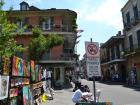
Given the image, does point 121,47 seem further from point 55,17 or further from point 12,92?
point 12,92

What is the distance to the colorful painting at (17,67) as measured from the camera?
11.7m

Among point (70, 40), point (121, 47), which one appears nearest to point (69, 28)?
point (70, 40)

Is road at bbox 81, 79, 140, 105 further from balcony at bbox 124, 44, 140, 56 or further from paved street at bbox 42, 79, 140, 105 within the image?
balcony at bbox 124, 44, 140, 56

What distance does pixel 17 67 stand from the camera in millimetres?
12305

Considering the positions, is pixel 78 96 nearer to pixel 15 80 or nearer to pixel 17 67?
pixel 15 80

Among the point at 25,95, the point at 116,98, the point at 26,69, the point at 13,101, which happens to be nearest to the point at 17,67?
the point at 13,101

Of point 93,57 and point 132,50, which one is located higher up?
point 132,50

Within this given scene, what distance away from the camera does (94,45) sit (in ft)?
36.8

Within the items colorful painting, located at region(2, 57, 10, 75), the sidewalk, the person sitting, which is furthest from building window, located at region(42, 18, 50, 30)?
colorful painting, located at region(2, 57, 10, 75)

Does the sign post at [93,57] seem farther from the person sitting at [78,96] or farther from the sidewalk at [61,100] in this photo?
the sidewalk at [61,100]

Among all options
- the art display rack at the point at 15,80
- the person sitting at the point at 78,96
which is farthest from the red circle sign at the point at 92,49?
the art display rack at the point at 15,80

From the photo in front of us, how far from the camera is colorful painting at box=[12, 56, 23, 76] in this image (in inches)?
460

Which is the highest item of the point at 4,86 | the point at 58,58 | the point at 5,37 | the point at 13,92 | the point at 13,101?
the point at 58,58

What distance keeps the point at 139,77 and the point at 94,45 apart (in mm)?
30548
